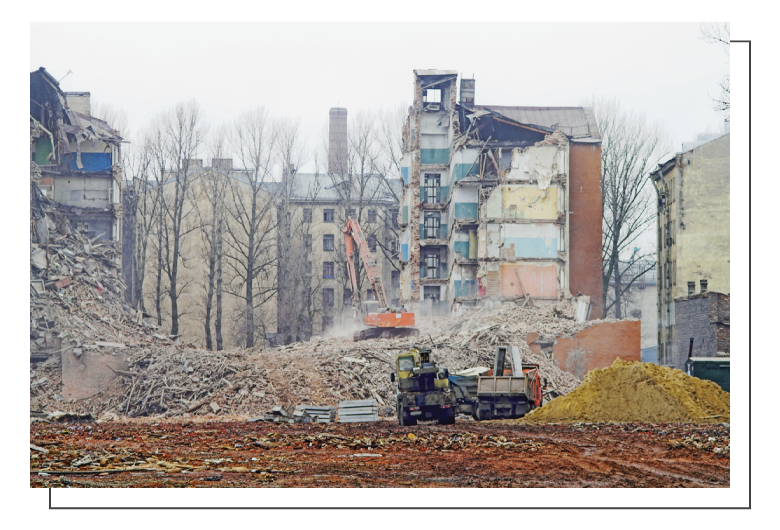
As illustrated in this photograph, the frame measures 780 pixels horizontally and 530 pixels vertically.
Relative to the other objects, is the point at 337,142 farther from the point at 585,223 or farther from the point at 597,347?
the point at 597,347

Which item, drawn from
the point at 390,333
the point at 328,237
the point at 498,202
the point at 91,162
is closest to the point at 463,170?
the point at 498,202

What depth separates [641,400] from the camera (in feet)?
63.2

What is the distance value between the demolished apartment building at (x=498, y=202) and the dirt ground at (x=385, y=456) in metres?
11.7

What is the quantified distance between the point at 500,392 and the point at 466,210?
12525 millimetres

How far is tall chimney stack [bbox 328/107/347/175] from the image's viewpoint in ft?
104

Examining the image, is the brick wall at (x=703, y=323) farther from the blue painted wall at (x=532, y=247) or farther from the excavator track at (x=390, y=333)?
the excavator track at (x=390, y=333)

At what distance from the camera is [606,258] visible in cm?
3466

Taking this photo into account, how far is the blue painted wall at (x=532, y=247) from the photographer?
29109mm

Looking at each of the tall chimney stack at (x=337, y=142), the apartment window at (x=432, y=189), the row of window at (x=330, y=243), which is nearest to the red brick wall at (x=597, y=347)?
the apartment window at (x=432, y=189)

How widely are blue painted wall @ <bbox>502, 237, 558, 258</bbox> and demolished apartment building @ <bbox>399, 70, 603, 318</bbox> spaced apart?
35 mm

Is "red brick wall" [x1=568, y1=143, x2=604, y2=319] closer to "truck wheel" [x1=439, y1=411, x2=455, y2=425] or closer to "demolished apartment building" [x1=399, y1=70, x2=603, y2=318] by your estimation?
"demolished apartment building" [x1=399, y1=70, x2=603, y2=318]
